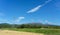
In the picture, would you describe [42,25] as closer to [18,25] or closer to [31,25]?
[31,25]

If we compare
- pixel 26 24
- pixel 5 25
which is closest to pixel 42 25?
pixel 26 24

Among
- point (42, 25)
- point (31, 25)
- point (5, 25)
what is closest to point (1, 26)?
point (5, 25)

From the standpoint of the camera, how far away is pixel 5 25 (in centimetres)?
6488

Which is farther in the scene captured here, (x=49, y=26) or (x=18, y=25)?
(x=18, y=25)

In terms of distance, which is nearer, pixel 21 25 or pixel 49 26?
pixel 49 26

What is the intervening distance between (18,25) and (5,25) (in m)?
6.42

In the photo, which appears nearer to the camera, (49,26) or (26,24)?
(49,26)

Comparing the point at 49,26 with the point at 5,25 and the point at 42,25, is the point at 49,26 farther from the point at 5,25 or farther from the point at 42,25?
the point at 5,25

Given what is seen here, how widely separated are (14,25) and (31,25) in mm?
7506

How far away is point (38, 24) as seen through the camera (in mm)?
60812

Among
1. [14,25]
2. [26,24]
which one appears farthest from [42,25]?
[14,25]

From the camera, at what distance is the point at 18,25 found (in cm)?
6284

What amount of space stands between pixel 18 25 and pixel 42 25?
34.7 feet

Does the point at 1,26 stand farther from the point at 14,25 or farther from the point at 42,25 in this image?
the point at 42,25
